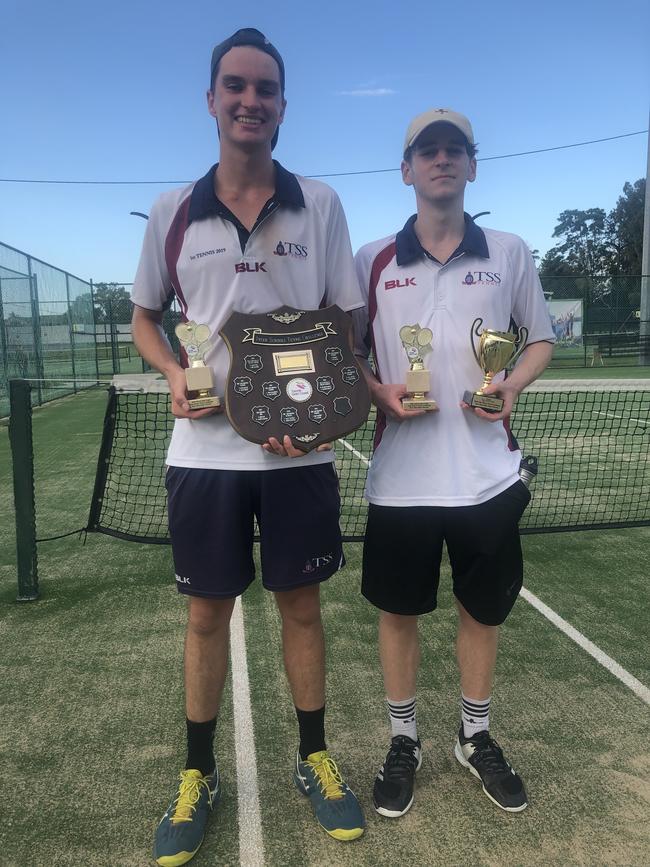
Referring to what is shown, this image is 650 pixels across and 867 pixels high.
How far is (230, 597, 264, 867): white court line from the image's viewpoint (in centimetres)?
203

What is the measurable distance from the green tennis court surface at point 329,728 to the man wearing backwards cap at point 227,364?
0.19 metres

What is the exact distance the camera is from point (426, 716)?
273cm

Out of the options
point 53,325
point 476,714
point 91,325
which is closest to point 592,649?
point 476,714

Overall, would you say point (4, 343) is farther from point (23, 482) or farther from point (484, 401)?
point (484, 401)

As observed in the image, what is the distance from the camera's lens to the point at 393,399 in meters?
2.13

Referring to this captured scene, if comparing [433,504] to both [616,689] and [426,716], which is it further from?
[616,689]

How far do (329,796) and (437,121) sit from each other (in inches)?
83.8

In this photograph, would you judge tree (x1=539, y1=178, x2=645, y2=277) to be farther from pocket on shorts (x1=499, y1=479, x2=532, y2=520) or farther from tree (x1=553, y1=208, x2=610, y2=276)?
pocket on shorts (x1=499, y1=479, x2=532, y2=520)

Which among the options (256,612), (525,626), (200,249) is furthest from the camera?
(256,612)

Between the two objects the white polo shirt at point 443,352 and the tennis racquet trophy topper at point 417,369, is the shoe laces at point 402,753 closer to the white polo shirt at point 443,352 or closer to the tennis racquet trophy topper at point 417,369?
the white polo shirt at point 443,352

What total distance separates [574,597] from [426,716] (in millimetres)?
1545

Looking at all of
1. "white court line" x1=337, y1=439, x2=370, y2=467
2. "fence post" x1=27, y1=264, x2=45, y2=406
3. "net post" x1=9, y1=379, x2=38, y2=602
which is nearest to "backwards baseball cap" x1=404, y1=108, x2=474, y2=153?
"net post" x1=9, y1=379, x2=38, y2=602

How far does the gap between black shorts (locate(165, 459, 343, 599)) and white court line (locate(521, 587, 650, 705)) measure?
5.51 feet

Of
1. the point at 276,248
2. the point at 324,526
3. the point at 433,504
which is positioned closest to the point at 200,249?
the point at 276,248
